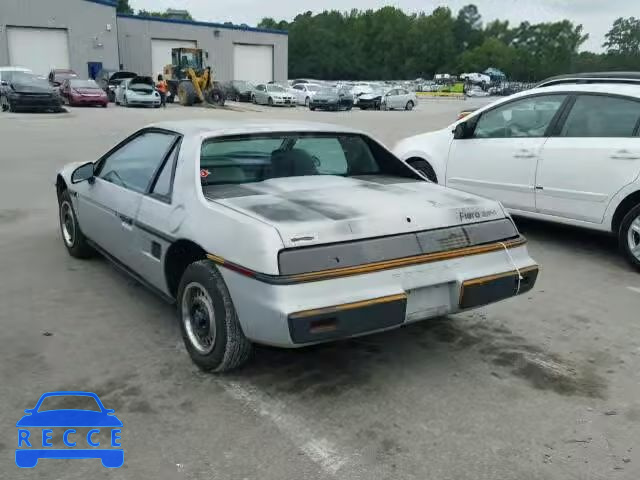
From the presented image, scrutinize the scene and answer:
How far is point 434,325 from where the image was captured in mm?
4320

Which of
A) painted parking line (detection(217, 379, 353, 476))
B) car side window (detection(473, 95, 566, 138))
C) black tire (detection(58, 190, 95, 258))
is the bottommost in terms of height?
painted parking line (detection(217, 379, 353, 476))

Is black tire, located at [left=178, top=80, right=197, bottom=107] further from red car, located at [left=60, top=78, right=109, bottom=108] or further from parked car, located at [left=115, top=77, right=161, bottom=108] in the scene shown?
red car, located at [left=60, top=78, right=109, bottom=108]

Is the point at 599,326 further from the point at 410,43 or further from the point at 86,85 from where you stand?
the point at 410,43

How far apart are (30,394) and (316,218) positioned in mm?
1777

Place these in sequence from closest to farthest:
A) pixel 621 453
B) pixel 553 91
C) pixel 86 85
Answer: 1. pixel 621 453
2. pixel 553 91
3. pixel 86 85

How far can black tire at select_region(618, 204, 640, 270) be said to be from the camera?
549 centimetres

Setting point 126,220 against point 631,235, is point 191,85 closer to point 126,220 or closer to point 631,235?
point 631,235

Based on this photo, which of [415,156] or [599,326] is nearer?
[599,326]

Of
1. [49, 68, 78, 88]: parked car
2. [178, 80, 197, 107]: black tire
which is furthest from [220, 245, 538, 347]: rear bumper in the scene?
[49, 68, 78, 88]: parked car

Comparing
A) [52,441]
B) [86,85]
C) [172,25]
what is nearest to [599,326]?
[52,441]

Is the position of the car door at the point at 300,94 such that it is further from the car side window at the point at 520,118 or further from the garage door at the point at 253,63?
the car side window at the point at 520,118

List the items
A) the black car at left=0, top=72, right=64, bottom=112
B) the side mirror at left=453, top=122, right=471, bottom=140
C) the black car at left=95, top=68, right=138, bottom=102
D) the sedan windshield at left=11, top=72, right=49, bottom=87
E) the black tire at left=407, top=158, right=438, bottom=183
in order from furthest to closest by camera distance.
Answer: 1. the black car at left=95, top=68, right=138, bottom=102
2. the sedan windshield at left=11, top=72, right=49, bottom=87
3. the black car at left=0, top=72, right=64, bottom=112
4. the black tire at left=407, top=158, right=438, bottom=183
5. the side mirror at left=453, top=122, right=471, bottom=140

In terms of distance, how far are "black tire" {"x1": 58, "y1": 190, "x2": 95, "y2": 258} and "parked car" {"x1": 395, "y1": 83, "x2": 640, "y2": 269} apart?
3.97m

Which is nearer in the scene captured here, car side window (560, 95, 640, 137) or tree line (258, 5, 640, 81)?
car side window (560, 95, 640, 137)
